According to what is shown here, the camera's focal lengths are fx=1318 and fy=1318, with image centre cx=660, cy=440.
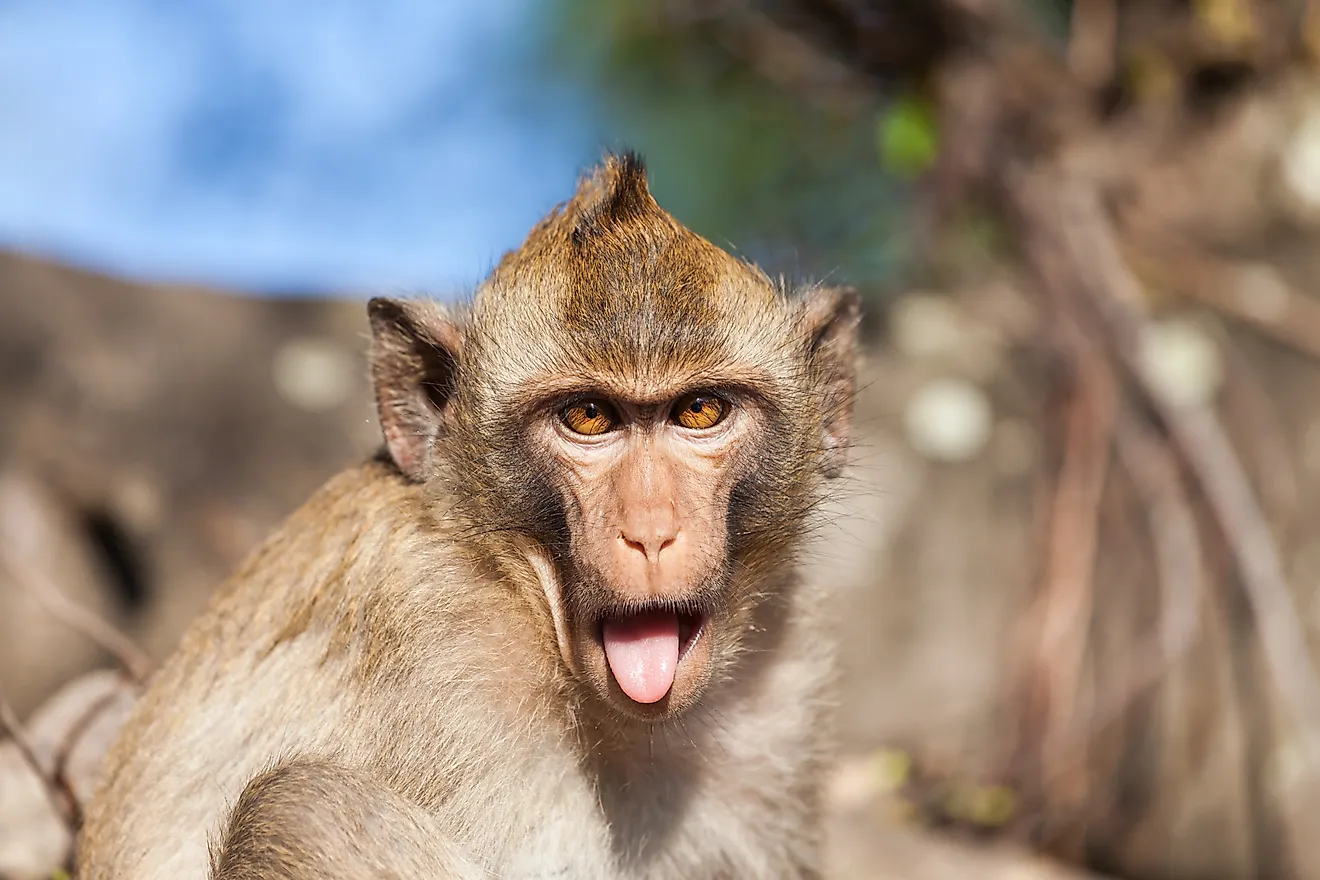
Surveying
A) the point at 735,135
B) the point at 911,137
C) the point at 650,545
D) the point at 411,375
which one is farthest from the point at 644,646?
the point at 735,135

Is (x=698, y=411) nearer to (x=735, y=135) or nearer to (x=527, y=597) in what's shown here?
(x=527, y=597)

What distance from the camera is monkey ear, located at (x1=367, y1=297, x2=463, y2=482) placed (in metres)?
2.88

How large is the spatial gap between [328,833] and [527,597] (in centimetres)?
61

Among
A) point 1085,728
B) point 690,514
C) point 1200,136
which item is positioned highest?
point 1200,136

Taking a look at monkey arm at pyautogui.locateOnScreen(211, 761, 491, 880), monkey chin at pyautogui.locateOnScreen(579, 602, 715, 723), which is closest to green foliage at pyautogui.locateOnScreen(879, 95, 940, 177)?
monkey chin at pyautogui.locateOnScreen(579, 602, 715, 723)

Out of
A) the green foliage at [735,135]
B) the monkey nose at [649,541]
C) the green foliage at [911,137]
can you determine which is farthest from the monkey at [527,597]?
the green foliage at [911,137]

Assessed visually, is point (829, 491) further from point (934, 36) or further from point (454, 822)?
point (934, 36)

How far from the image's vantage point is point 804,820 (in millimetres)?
3344

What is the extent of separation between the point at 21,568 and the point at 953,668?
4.41 metres

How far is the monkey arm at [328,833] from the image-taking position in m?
2.48

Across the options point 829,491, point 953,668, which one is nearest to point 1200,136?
point 953,668

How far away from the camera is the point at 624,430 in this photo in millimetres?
2656

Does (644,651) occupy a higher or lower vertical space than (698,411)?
lower

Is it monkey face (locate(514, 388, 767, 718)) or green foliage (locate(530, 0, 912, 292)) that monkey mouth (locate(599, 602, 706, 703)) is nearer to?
monkey face (locate(514, 388, 767, 718))
